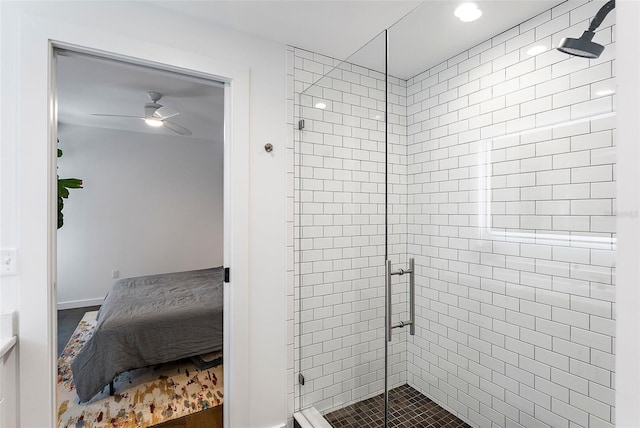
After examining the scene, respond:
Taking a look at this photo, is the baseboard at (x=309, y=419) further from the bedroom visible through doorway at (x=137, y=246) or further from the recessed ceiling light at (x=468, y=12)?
the recessed ceiling light at (x=468, y=12)

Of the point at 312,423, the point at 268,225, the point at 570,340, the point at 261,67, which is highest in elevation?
the point at 261,67

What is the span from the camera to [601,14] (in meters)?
1.00

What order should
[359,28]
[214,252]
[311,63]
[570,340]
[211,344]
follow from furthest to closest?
[214,252], [211,344], [311,63], [359,28], [570,340]

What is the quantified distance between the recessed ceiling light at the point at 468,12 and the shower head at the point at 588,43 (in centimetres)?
38

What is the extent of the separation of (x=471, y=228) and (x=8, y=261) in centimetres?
214

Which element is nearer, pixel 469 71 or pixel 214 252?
pixel 469 71

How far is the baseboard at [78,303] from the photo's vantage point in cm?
251

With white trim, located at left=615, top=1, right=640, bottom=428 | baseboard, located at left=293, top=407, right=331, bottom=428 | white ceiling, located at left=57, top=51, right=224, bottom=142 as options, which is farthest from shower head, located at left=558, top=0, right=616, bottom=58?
baseboard, located at left=293, top=407, right=331, bottom=428

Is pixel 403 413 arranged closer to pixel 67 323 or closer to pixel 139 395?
pixel 139 395

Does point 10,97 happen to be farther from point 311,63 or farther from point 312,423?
point 312,423

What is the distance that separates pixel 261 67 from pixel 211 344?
219 cm

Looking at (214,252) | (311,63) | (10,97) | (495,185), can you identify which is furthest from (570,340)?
(214,252)

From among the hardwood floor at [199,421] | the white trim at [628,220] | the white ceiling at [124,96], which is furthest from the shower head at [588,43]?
the hardwood floor at [199,421]

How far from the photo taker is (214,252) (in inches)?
A: 146
